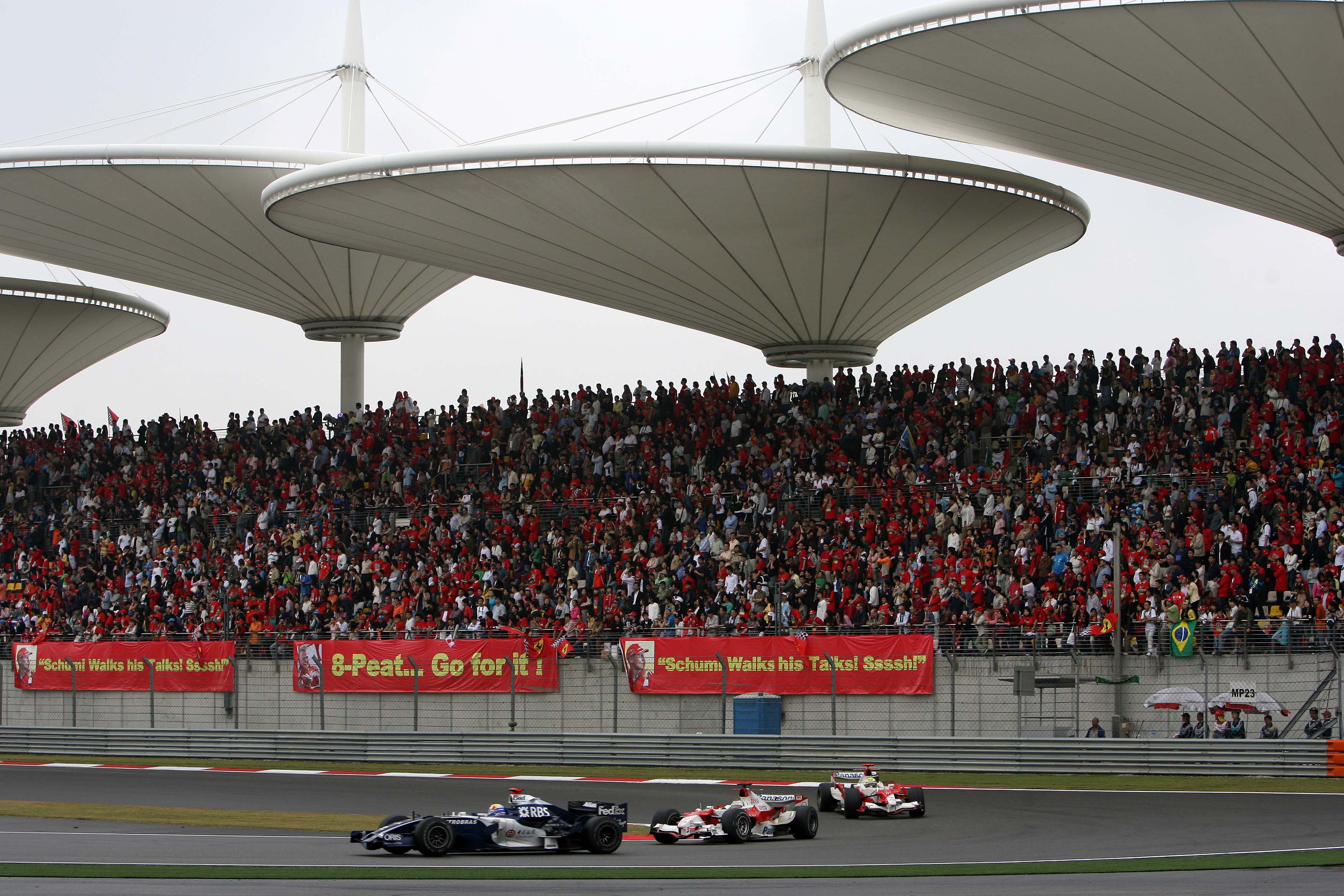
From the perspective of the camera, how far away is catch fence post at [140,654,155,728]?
29109 millimetres

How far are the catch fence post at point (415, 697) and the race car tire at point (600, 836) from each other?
1144 centimetres

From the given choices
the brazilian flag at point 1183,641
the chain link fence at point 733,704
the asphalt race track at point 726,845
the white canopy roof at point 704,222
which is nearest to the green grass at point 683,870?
the asphalt race track at point 726,845

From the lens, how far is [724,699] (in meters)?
25.8

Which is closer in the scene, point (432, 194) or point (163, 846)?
point (163, 846)

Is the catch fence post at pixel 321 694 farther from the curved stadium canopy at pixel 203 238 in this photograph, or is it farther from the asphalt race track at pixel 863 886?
the asphalt race track at pixel 863 886

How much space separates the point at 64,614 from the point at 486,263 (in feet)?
39.1

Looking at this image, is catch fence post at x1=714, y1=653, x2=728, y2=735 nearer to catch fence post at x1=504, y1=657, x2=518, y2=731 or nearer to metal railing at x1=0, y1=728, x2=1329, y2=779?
metal railing at x1=0, y1=728, x2=1329, y2=779

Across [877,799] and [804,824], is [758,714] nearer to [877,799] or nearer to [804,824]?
[877,799]

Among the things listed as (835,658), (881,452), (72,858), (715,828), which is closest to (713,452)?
(881,452)

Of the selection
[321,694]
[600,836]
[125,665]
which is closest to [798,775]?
[321,694]

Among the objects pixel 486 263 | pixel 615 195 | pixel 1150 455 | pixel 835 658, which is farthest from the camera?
pixel 486 263

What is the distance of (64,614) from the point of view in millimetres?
36656

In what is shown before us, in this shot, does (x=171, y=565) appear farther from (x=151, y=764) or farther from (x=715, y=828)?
(x=715, y=828)

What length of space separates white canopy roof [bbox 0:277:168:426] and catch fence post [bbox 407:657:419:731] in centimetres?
2163
